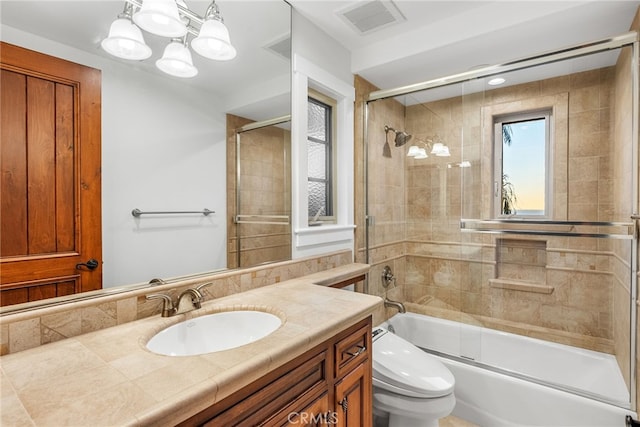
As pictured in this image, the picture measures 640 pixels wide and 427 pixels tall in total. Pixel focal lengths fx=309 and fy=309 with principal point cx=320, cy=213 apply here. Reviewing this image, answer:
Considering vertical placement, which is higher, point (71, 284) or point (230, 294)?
point (71, 284)

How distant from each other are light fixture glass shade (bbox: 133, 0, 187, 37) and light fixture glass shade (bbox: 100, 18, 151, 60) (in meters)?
0.04

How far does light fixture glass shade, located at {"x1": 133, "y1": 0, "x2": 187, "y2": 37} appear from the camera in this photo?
109 cm

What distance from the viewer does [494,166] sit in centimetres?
261

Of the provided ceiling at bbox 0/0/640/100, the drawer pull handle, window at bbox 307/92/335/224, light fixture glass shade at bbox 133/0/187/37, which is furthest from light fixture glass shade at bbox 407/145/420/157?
light fixture glass shade at bbox 133/0/187/37

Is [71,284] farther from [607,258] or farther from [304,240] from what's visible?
[607,258]

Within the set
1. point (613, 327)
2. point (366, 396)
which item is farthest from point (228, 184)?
point (613, 327)

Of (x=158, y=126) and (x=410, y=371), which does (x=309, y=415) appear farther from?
(x=158, y=126)

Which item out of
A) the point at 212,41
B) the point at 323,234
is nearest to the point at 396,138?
the point at 323,234

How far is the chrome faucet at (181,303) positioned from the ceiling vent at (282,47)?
4.25 ft

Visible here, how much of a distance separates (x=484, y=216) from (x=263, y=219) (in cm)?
191

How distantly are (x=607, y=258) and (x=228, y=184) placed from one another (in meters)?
2.57

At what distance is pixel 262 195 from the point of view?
1.65m

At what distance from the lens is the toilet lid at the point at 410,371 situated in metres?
1.54

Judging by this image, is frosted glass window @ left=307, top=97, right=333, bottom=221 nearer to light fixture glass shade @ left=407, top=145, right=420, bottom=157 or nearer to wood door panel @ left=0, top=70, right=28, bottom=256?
light fixture glass shade @ left=407, top=145, right=420, bottom=157
